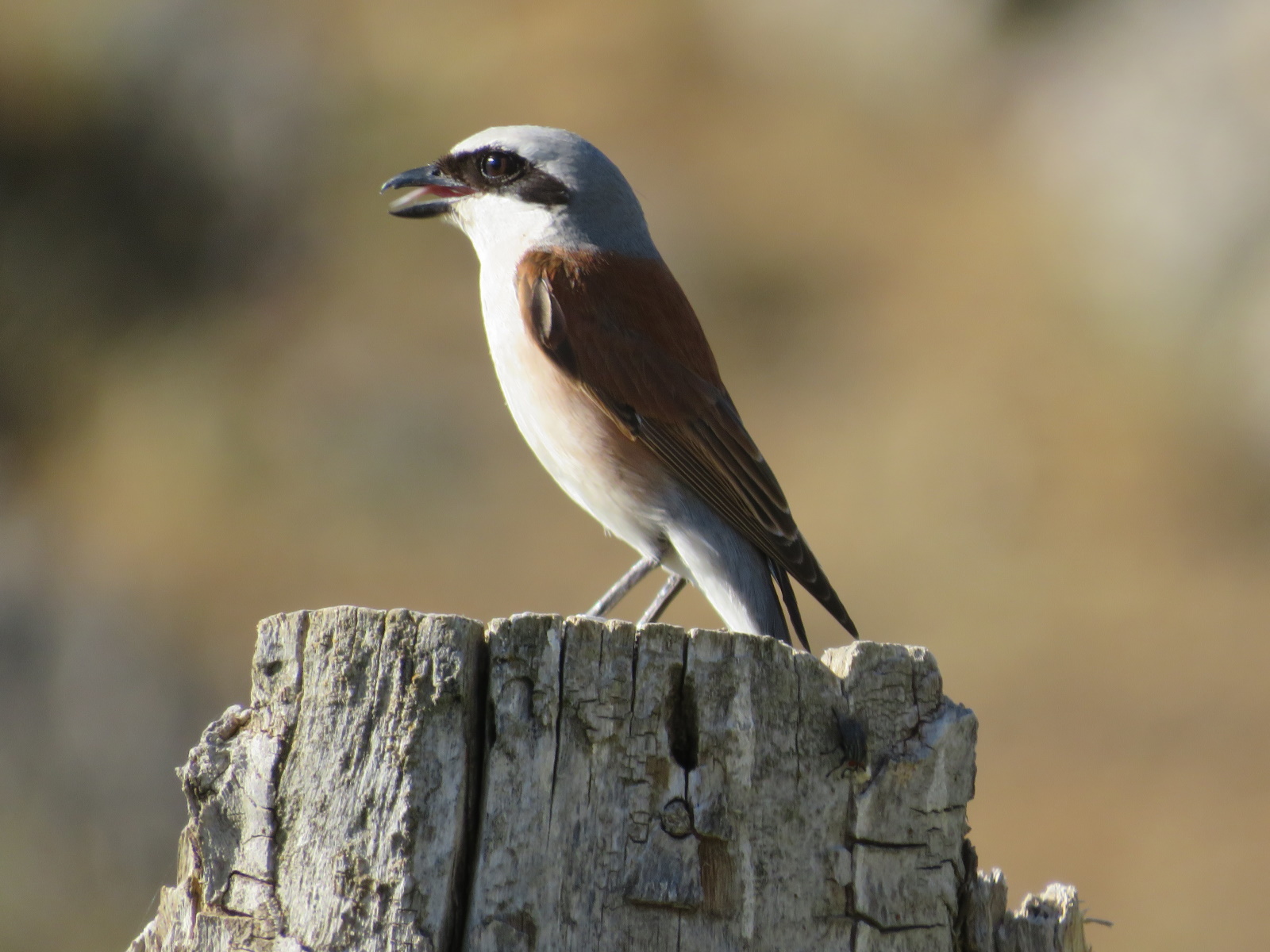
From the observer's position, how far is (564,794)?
2.33m

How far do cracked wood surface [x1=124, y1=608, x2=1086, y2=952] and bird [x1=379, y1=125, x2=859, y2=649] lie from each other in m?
1.61

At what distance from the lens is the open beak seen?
5.06 metres

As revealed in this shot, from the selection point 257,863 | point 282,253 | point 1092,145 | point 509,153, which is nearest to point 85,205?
point 282,253

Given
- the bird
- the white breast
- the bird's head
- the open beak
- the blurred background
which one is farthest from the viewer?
the blurred background

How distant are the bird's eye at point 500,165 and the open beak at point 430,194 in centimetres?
10

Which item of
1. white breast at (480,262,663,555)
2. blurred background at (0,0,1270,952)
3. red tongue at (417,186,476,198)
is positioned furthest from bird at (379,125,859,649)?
blurred background at (0,0,1270,952)

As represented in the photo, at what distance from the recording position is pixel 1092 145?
14.2 metres

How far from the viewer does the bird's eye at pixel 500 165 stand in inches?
195

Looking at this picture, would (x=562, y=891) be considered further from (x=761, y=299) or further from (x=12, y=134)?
(x=12, y=134)

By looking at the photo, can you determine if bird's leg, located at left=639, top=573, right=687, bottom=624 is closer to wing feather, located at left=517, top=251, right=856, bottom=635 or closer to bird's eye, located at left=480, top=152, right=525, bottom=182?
wing feather, located at left=517, top=251, right=856, bottom=635

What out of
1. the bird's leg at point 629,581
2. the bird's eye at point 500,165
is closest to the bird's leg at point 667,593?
the bird's leg at point 629,581

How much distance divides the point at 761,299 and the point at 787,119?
297 cm

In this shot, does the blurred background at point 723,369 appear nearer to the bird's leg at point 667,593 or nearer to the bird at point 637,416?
the bird's leg at point 667,593

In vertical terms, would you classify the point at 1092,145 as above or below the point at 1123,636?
above
